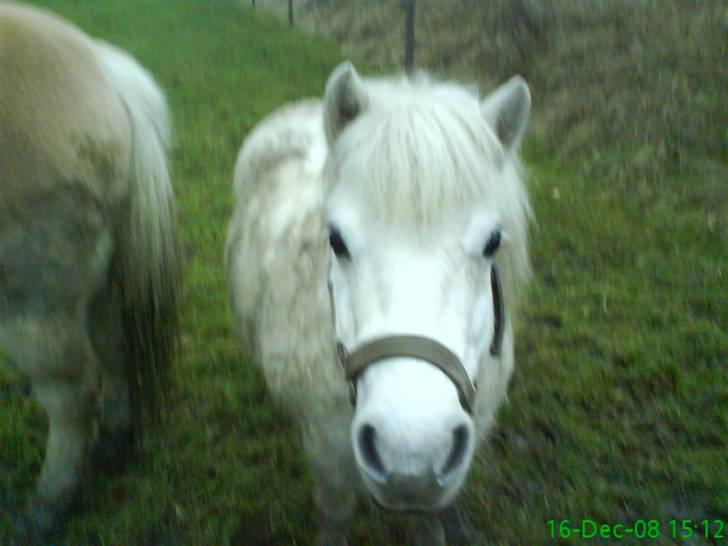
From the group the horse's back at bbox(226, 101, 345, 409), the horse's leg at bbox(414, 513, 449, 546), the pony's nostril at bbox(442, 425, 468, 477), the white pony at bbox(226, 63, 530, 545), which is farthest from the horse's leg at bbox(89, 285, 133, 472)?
the pony's nostril at bbox(442, 425, 468, 477)

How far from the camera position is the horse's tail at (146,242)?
213cm

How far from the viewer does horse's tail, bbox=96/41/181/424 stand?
6.99 ft

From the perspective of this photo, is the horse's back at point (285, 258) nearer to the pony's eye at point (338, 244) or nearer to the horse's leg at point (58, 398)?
the pony's eye at point (338, 244)

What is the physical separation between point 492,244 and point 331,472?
3.24ft

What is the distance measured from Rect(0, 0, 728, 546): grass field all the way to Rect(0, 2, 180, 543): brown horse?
1.11 ft

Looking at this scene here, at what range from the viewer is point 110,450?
8.41 ft

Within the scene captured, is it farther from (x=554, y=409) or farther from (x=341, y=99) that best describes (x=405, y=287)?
(x=554, y=409)

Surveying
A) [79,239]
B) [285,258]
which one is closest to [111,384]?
[79,239]

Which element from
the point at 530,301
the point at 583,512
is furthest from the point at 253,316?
the point at 530,301

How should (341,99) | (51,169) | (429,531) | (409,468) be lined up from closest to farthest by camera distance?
(409,468), (341,99), (51,169), (429,531)

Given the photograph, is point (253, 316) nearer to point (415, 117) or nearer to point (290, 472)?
point (290, 472)

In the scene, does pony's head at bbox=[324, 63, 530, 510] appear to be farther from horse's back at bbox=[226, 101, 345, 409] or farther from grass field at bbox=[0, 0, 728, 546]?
grass field at bbox=[0, 0, 728, 546]

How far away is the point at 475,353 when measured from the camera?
4.61 ft

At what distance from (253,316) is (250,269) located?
0.19m
